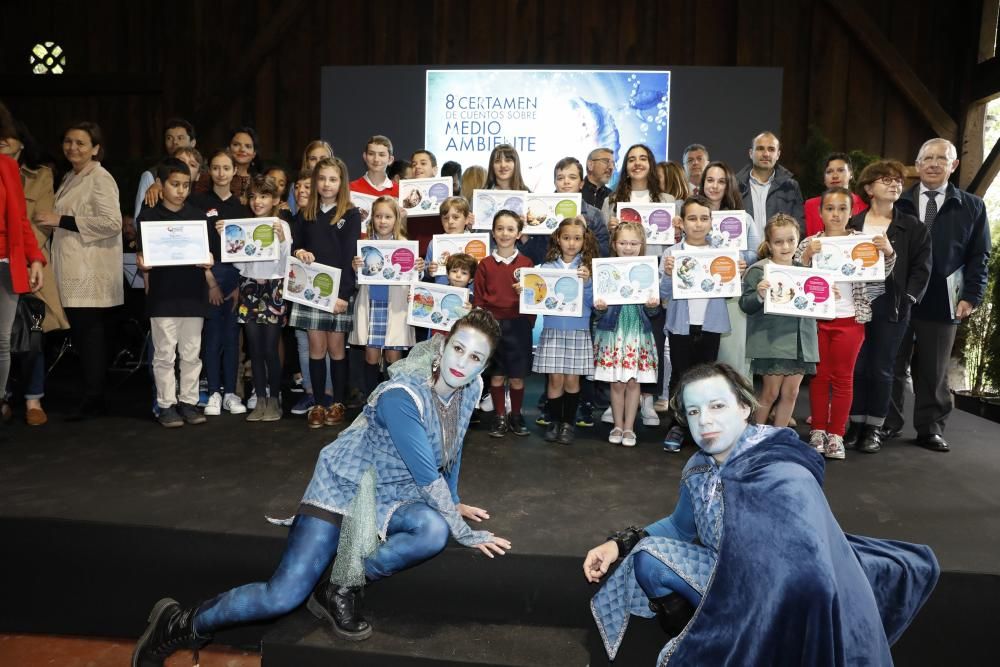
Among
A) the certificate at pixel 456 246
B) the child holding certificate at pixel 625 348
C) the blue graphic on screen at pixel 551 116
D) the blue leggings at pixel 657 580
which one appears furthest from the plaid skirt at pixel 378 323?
the blue graphic on screen at pixel 551 116

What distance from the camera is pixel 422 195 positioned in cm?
448

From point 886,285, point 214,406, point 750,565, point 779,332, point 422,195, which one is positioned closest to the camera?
point 750,565

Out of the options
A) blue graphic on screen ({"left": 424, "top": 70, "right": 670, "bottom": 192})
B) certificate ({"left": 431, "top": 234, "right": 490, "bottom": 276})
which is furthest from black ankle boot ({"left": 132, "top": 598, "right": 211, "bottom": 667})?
blue graphic on screen ({"left": 424, "top": 70, "right": 670, "bottom": 192})

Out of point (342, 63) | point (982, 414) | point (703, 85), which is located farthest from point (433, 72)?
Answer: point (982, 414)

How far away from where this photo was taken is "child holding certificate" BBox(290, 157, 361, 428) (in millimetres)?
4180

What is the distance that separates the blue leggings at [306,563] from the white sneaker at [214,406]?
2140 mm

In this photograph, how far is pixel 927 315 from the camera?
4.05 metres

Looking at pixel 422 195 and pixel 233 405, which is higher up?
pixel 422 195

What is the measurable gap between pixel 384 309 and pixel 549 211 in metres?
1.12

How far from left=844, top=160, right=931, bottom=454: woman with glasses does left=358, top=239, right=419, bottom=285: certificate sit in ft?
7.80

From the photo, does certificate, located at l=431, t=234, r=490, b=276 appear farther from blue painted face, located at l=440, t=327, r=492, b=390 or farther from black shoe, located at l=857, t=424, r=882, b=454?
black shoe, located at l=857, t=424, r=882, b=454

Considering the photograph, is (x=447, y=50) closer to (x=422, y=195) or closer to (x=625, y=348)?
(x=422, y=195)

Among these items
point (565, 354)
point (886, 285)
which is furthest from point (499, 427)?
point (886, 285)

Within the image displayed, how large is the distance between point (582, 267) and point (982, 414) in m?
4.27
